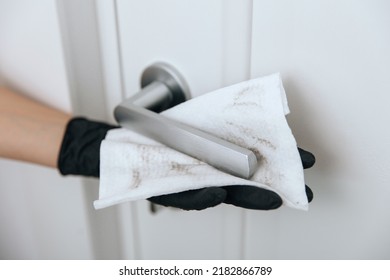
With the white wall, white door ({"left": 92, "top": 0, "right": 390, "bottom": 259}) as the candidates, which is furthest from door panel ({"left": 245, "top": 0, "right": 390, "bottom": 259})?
the white wall

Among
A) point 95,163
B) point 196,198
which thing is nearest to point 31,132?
point 95,163

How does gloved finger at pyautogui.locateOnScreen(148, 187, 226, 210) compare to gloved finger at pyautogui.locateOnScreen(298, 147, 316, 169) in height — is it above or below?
below

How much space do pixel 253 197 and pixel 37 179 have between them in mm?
295

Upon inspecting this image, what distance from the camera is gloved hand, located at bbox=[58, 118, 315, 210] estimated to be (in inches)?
13.3

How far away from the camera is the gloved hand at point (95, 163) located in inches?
13.3

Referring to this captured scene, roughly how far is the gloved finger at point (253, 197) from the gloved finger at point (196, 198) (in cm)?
2

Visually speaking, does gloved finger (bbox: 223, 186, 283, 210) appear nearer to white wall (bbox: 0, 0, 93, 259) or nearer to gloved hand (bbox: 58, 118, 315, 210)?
gloved hand (bbox: 58, 118, 315, 210)

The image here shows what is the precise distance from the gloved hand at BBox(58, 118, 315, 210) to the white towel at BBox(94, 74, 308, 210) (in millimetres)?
12

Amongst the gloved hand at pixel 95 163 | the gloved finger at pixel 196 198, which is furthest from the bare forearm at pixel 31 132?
the gloved finger at pixel 196 198

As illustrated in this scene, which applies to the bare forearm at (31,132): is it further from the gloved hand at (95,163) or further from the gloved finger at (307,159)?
the gloved finger at (307,159)

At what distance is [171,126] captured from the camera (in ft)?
1.18

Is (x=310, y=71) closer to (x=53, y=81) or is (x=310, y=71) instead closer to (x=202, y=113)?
(x=202, y=113)

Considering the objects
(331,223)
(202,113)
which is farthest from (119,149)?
(331,223)

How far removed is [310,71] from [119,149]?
0.16 metres
